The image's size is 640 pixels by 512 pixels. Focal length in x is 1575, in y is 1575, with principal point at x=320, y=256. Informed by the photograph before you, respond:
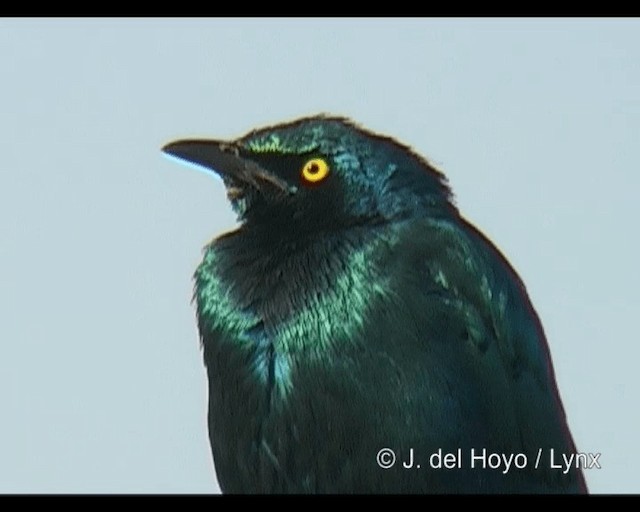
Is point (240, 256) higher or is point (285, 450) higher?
point (240, 256)

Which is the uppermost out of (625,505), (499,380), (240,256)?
(240,256)

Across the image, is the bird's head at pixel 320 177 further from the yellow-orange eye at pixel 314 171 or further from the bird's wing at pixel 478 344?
the bird's wing at pixel 478 344

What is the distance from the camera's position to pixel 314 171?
22.3 ft

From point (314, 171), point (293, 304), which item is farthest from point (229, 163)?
point (293, 304)

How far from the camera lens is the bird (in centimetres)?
648

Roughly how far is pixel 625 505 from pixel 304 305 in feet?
5.35

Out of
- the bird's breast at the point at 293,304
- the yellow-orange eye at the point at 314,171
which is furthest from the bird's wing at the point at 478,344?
the yellow-orange eye at the point at 314,171

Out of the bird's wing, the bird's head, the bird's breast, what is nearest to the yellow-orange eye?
the bird's head

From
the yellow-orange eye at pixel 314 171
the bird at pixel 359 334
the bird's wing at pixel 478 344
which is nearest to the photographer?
the bird at pixel 359 334

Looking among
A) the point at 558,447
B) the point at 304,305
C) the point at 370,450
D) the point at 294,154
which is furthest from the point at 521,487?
the point at 294,154

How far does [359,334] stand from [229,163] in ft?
3.30

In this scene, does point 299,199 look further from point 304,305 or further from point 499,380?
point 499,380

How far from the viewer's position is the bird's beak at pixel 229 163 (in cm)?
685

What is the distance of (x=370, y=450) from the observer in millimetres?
6477
